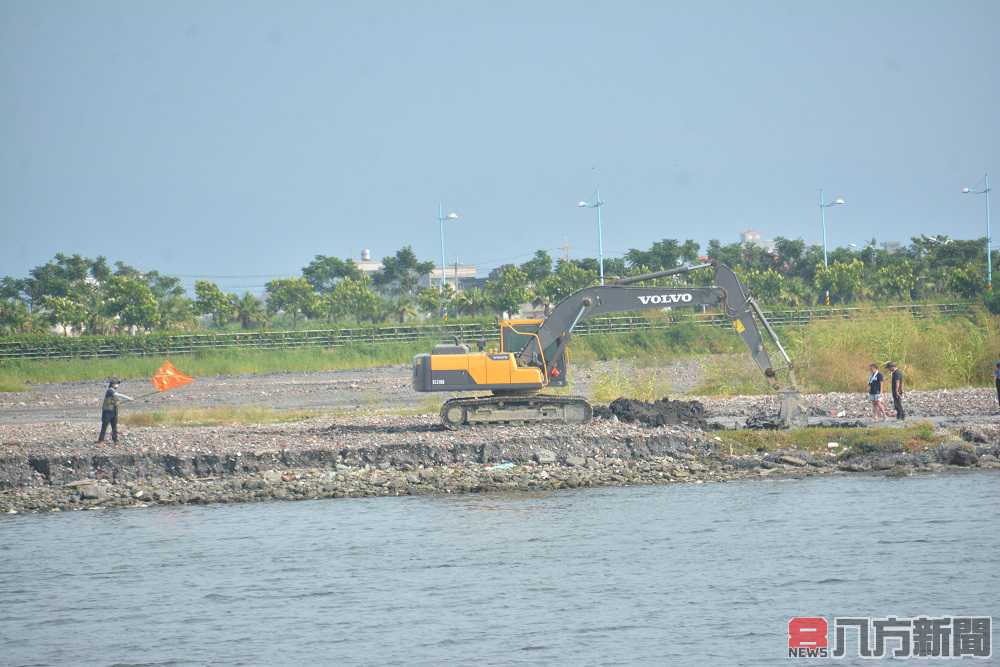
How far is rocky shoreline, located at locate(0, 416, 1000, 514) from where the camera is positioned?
26547mm

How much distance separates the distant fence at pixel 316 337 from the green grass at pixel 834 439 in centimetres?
2805

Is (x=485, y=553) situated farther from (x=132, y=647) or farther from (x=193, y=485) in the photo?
(x=193, y=485)

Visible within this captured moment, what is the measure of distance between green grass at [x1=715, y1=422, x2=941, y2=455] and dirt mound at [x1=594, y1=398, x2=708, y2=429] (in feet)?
6.14

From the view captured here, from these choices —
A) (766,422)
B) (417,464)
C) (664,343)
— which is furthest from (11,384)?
(766,422)

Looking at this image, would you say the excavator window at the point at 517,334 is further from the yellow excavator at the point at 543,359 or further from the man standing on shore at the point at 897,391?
the man standing on shore at the point at 897,391

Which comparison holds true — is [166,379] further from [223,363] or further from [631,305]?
[223,363]

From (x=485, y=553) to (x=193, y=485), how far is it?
27.8 feet

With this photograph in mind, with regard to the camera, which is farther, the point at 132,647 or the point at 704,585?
the point at 704,585

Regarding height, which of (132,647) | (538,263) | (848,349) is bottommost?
(132,647)

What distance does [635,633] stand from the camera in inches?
644

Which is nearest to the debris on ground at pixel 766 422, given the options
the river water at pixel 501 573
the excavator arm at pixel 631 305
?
the excavator arm at pixel 631 305

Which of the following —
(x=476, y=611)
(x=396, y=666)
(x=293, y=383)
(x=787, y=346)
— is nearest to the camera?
(x=396, y=666)

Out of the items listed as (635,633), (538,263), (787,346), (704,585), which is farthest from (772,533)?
(538,263)

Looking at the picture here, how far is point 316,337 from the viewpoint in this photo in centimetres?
6844
